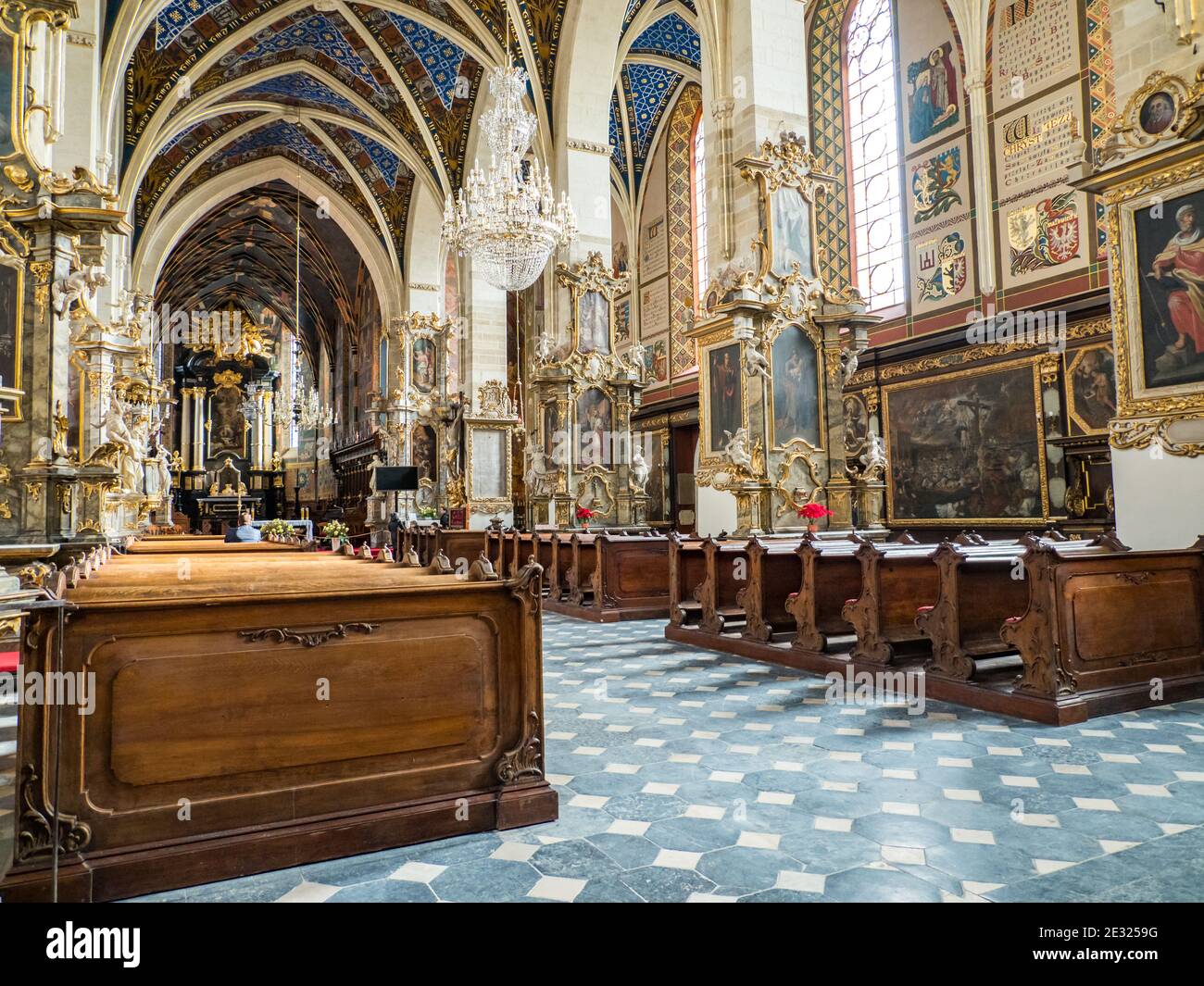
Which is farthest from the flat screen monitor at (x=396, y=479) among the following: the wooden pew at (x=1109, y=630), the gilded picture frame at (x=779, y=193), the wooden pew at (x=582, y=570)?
the wooden pew at (x=1109, y=630)

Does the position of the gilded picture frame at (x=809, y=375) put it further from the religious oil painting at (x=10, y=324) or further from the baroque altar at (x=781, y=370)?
the religious oil painting at (x=10, y=324)

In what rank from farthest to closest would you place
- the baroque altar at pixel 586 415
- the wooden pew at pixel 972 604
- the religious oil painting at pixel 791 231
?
1. the baroque altar at pixel 586 415
2. the religious oil painting at pixel 791 231
3. the wooden pew at pixel 972 604

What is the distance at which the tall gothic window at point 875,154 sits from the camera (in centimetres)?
1406

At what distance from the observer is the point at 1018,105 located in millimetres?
11969

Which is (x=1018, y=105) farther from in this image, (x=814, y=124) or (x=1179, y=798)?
(x=1179, y=798)

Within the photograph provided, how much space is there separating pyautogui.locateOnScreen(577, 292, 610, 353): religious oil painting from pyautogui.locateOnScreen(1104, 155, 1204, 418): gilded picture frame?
27.0 feet

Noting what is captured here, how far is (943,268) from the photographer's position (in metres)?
13.0

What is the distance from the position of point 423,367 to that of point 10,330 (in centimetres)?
1415

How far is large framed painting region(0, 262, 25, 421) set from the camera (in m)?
6.67

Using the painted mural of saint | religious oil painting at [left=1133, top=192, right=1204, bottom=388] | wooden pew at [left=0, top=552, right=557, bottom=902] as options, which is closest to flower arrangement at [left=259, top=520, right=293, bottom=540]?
wooden pew at [left=0, top=552, right=557, bottom=902]

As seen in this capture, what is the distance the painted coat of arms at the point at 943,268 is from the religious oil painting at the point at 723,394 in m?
5.56

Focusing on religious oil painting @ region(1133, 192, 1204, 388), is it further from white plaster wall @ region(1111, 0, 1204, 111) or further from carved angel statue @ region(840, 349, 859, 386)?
carved angel statue @ region(840, 349, 859, 386)

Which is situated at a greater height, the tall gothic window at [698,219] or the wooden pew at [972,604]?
the tall gothic window at [698,219]

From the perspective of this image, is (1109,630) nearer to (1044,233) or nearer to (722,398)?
(722,398)
